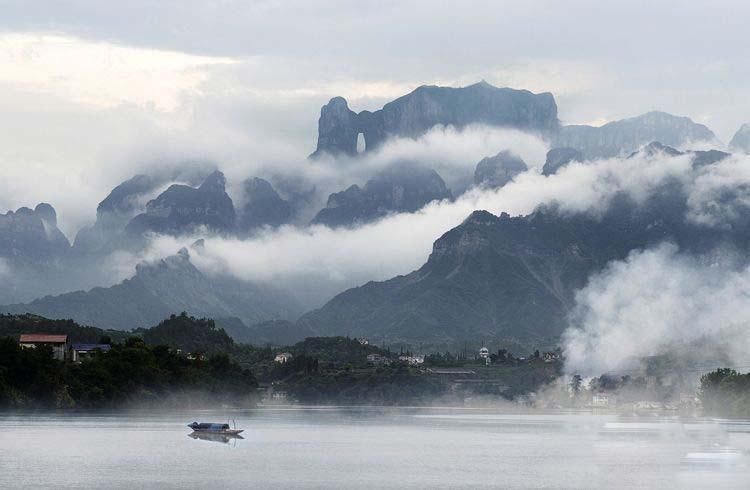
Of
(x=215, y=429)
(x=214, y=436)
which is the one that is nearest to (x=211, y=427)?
(x=215, y=429)

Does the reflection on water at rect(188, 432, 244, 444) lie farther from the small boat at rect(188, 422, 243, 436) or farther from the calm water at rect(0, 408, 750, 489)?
the calm water at rect(0, 408, 750, 489)

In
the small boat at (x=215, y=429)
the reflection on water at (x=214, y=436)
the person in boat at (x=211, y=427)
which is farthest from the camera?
the person in boat at (x=211, y=427)

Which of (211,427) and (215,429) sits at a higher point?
(211,427)

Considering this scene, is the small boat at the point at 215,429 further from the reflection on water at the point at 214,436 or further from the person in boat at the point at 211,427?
the reflection on water at the point at 214,436

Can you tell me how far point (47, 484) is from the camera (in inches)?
4486

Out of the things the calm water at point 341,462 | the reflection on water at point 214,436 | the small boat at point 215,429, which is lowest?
the calm water at point 341,462

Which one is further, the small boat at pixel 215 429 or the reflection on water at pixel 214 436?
the small boat at pixel 215 429

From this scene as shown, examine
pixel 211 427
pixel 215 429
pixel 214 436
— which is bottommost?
pixel 214 436

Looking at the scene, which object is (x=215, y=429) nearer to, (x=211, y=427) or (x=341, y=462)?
(x=211, y=427)

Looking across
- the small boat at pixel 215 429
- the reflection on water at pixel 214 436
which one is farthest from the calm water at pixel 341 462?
the small boat at pixel 215 429

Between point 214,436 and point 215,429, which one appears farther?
point 215,429

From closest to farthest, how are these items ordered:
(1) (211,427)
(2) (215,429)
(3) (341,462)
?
(3) (341,462), (2) (215,429), (1) (211,427)

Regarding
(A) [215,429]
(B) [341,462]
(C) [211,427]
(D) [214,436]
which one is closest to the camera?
(B) [341,462]

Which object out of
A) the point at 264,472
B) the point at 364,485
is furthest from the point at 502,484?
the point at 264,472
